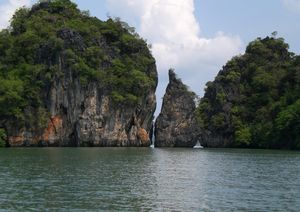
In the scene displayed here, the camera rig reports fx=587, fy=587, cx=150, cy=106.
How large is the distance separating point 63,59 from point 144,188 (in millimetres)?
64259

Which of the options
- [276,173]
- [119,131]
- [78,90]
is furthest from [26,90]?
[276,173]

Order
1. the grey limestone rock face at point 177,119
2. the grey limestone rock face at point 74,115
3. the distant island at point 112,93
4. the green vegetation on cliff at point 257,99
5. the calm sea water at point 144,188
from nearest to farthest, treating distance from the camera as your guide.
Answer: the calm sea water at point 144,188, the grey limestone rock face at point 74,115, the distant island at point 112,93, the green vegetation on cliff at point 257,99, the grey limestone rock face at point 177,119

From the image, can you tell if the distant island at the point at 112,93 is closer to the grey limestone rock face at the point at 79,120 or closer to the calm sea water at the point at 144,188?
the grey limestone rock face at the point at 79,120

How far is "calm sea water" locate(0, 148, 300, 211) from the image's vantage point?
29.2 m

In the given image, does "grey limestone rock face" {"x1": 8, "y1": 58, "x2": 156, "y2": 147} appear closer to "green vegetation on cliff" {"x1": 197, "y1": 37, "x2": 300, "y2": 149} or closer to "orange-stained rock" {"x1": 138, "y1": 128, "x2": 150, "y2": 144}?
"orange-stained rock" {"x1": 138, "y1": 128, "x2": 150, "y2": 144}

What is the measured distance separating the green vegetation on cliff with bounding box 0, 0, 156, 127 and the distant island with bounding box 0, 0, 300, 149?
0.17 metres

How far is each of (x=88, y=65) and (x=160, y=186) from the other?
64448 millimetres

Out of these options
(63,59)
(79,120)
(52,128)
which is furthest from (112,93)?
(52,128)

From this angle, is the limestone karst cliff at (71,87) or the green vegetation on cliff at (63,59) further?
the green vegetation on cliff at (63,59)

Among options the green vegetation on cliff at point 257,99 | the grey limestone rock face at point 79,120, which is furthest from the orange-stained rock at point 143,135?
the green vegetation on cliff at point 257,99

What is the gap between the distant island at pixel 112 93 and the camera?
310 ft

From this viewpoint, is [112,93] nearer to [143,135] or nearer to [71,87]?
[71,87]

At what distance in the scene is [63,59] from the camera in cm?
9731

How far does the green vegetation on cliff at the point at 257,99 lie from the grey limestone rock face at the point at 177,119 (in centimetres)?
313
